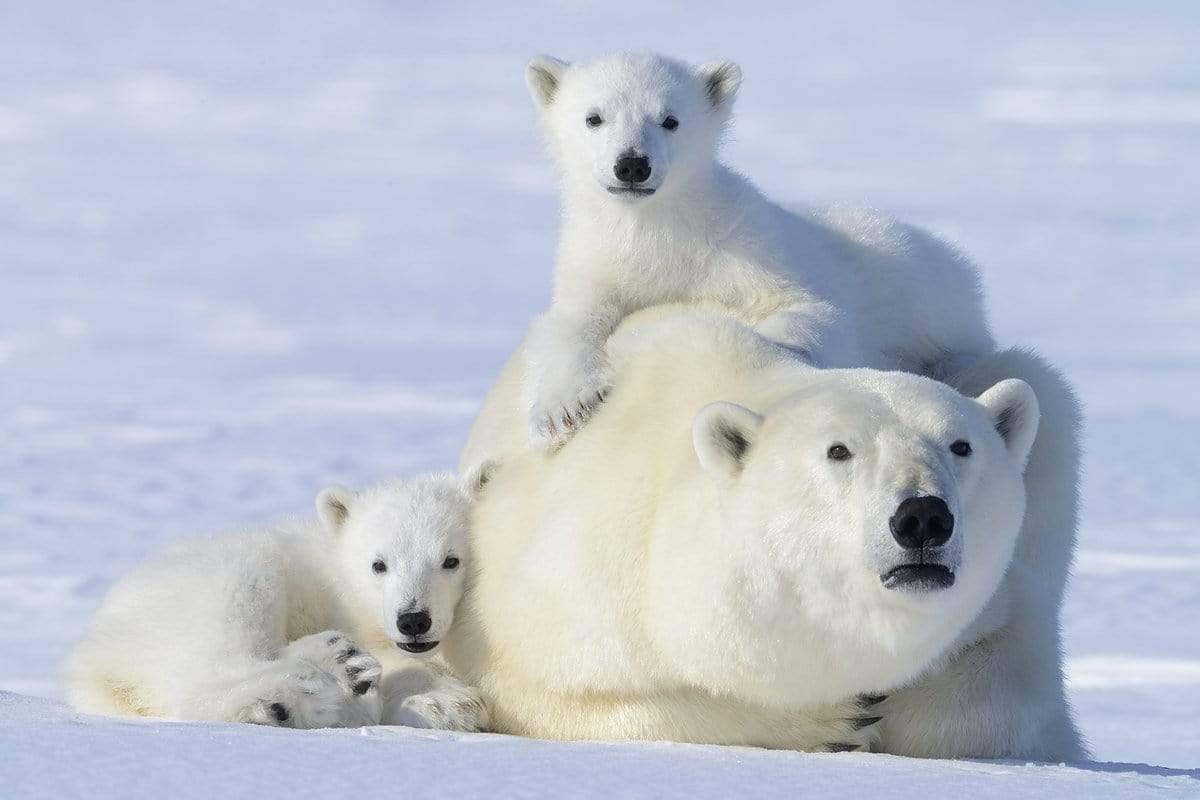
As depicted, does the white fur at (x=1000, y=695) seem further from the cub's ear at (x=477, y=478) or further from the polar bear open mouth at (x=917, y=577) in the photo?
the cub's ear at (x=477, y=478)

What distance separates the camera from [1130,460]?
756 inches

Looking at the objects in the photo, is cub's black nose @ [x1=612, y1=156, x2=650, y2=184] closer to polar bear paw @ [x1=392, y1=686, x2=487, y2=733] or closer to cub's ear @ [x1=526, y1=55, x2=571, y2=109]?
cub's ear @ [x1=526, y1=55, x2=571, y2=109]

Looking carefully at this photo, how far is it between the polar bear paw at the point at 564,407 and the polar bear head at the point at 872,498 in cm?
71

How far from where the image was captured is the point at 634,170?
5.22 m

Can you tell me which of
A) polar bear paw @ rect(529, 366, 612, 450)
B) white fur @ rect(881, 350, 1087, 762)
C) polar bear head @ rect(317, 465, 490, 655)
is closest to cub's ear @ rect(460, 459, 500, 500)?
polar bear head @ rect(317, 465, 490, 655)

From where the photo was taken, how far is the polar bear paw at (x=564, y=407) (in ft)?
13.7

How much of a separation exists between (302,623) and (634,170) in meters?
1.67

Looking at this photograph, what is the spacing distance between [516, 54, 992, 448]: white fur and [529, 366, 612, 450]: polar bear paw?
31 centimetres

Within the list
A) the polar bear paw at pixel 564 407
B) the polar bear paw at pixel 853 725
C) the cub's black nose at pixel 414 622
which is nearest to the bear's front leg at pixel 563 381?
the polar bear paw at pixel 564 407

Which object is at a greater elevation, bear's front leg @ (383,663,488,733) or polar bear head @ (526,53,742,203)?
polar bear head @ (526,53,742,203)

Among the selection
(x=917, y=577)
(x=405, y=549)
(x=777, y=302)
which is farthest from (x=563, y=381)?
(x=917, y=577)

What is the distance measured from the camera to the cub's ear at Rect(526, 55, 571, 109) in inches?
233

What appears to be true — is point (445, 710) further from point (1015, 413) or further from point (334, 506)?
point (1015, 413)

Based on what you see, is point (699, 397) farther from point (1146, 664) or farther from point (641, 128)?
point (1146, 664)
